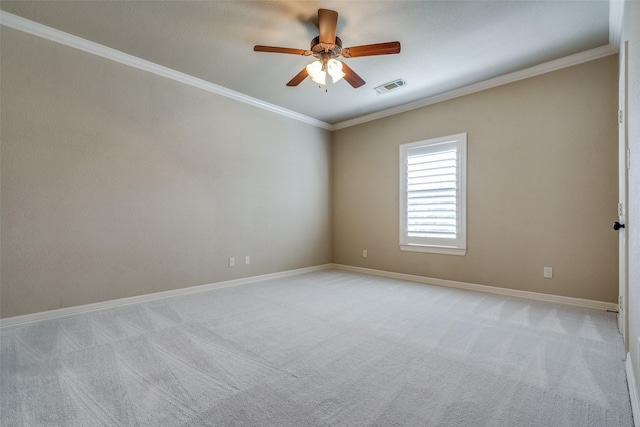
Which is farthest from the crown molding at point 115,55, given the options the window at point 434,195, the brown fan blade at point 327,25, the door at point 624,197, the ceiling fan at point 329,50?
the door at point 624,197

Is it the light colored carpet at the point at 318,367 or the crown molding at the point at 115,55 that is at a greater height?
the crown molding at the point at 115,55

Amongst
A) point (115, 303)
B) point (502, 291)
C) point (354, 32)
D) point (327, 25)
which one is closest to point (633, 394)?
point (502, 291)

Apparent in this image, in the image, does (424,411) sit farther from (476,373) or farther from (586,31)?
(586,31)

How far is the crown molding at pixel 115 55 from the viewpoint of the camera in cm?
275

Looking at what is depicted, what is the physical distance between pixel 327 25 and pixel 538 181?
3120mm

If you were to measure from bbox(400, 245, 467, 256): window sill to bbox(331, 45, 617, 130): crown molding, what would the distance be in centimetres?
227

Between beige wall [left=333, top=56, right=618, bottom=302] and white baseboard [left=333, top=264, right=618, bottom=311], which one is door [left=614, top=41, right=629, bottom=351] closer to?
white baseboard [left=333, top=264, right=618, bottom=311]

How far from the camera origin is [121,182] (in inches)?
132

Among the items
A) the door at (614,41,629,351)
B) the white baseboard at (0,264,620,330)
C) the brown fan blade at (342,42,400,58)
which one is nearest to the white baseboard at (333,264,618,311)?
the white baseboard at (0,264,620,330)

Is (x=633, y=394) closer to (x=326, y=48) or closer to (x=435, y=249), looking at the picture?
(x=435, y=249)

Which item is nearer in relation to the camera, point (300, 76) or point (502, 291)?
point (300, 76)

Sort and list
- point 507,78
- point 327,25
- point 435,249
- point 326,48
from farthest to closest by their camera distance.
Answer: point 435,249, point 507,78, point 326,48, point 327,25

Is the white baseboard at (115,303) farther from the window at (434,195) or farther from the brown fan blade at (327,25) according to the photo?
the brown fan blade at (327,25)

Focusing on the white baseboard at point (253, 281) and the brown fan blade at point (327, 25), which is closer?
the brown fan blade at point (327, 25)
